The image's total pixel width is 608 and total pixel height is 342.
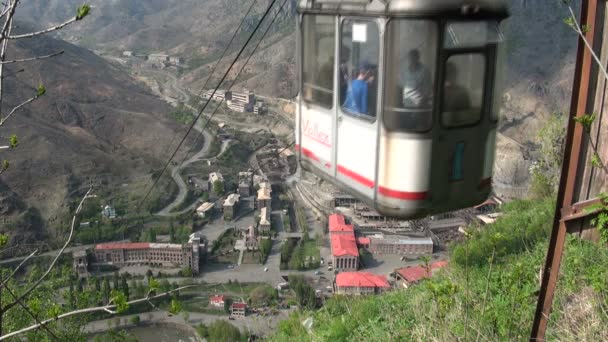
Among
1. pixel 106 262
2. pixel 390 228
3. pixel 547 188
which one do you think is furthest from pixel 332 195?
pixel 547 188

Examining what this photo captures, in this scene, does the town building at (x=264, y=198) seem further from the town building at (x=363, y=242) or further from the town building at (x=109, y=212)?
the town building at (x=109, y=212)

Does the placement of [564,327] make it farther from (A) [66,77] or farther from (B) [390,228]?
(A) [66,77]

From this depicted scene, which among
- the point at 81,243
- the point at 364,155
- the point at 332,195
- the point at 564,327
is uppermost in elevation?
the point at 364,155

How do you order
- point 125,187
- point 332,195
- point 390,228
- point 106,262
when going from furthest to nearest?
point 125,187 < point 332,195 < point 390,228 < point 106,262

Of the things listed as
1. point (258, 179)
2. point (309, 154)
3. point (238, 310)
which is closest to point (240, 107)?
point (258, 179)

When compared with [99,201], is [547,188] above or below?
above

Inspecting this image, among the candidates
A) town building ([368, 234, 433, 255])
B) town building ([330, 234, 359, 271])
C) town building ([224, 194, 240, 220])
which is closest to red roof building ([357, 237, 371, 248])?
town building ([368, 234, 433, 255])

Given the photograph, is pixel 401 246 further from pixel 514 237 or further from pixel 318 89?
pixel 318 89
